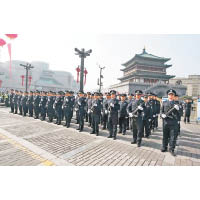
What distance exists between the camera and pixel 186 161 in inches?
161

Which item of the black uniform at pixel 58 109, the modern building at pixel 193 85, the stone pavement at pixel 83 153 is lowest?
the stone pavement at pixel 83 153

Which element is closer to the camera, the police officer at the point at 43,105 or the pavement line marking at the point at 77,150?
the pavement line marking at the point at 77,150

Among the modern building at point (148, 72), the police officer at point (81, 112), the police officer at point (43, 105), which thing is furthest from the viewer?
the modern building at point (148, 72)

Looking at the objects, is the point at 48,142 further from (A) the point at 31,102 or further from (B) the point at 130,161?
(A) the point at 31,102

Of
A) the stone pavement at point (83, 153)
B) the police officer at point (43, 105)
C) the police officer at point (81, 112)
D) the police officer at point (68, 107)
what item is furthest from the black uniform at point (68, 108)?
the police officer at point (43, 105)

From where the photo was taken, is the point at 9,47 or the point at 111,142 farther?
the point at 9,47

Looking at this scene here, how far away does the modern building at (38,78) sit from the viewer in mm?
72625

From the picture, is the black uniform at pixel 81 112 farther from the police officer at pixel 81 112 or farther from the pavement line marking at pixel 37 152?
the pavement line marking at pixel 37 152

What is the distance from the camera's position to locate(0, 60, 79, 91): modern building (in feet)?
238

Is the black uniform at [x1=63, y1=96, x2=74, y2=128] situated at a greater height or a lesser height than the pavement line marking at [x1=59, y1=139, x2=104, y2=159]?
greater

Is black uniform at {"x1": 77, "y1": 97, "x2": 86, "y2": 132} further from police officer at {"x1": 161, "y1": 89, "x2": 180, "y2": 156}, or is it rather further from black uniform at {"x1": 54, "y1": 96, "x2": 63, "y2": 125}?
police officer at {"x1": 161, "y1": 89, "x2": 180, "y2": 156}

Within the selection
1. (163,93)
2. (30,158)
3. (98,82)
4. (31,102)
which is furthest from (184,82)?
(30,158)

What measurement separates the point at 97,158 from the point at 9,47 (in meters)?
9.20

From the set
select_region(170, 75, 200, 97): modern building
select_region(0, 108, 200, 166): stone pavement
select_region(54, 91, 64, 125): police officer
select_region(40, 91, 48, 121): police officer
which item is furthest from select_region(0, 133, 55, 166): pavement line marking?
select_region(170, 75, 200, 97): modern building
